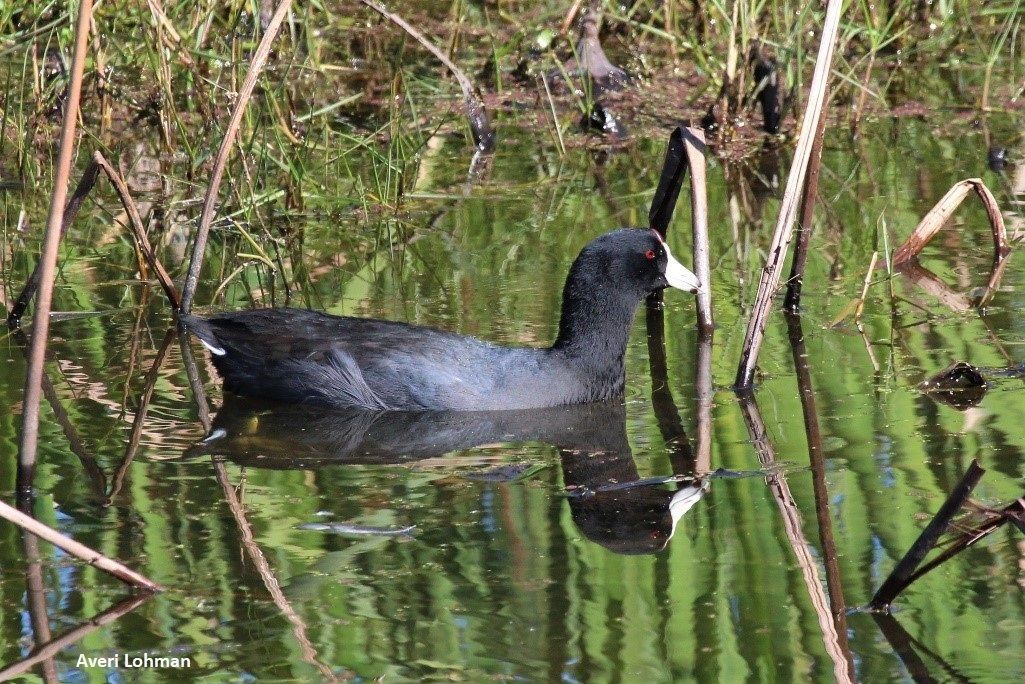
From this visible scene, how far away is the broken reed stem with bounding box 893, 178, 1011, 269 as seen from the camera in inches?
210

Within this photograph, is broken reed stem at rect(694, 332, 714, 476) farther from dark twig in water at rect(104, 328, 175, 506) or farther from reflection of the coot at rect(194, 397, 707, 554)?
dark twig in water at rect(104, 328, 175, 506)

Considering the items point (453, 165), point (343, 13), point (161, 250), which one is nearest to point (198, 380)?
point (161, 250)

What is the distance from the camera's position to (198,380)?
4.75 m

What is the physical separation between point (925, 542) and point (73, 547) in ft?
4.97

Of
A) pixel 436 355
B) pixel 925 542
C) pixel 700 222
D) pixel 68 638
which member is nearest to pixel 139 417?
pixel 436 355

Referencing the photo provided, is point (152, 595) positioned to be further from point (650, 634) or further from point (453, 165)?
point (453, 165)

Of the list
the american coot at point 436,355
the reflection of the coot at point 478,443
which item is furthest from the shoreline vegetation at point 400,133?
the american coot at point 436,355

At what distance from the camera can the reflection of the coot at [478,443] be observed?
11.8 feet

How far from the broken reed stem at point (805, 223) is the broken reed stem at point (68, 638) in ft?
8.21

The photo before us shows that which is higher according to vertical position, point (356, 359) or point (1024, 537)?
point (356, 359)

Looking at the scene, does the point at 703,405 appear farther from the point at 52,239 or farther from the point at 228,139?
the point at 52,239

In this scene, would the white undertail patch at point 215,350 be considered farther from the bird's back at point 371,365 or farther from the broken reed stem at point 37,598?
the broken reed stem at point 37,598

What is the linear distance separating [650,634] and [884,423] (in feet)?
4.88

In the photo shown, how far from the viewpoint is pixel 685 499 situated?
3.62m
